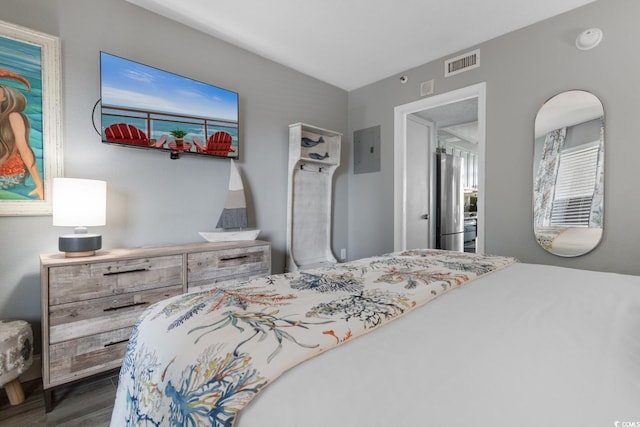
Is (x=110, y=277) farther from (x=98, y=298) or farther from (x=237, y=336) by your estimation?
(x=237, y=336)

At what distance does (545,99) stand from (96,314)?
353cm

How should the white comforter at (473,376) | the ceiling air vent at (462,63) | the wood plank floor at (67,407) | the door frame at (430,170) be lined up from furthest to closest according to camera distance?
the door frame at (430,170) → the ceiling air vent at (462,63) → the wood plank floor at (67,407) → the white comforter at (473,376)

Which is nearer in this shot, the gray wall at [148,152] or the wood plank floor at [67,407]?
the wood plank floor at [67,407]

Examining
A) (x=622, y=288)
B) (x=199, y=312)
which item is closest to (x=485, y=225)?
(x=622, y=288)

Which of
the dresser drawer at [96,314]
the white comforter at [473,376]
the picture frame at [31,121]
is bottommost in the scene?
the dresser drawer at [96,314]

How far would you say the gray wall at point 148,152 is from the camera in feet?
5.98

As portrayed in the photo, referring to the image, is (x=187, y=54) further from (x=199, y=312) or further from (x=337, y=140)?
(x=199, y=312)

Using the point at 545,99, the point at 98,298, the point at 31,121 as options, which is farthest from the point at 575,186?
the point at 31,121

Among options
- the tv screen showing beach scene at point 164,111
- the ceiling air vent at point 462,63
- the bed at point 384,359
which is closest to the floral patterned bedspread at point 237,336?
the bed at point 384,359

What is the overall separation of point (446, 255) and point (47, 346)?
2.27 m

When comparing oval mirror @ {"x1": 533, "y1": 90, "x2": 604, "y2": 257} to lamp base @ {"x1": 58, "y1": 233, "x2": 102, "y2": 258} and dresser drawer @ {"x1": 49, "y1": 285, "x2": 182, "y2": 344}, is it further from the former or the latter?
lamp base @ {"x1": 58, "y1": 233, "x2": 102, "y2": 258}

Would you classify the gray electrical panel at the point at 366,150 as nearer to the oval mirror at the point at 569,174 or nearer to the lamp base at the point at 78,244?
the oval mirror at the point at 569,174

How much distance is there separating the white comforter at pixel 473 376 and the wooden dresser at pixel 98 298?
65.0 inches

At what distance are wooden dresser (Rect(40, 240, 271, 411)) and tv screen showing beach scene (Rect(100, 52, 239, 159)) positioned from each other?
0.85 meters
